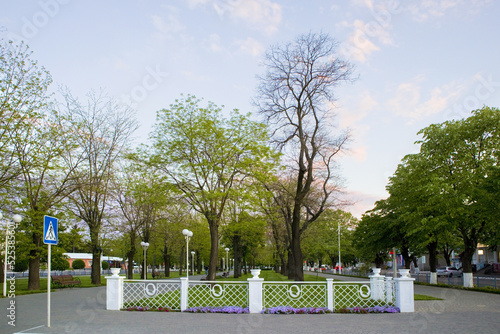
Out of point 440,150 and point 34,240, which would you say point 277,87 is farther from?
point 34,240

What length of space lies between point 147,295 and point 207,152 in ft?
35.9

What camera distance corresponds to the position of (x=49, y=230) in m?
10.4

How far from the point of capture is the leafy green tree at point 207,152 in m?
23.6

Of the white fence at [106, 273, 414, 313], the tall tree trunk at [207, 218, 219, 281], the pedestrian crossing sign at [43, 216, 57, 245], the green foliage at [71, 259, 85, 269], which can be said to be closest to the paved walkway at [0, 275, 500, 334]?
the white fence at [106, 273, 414, 313]

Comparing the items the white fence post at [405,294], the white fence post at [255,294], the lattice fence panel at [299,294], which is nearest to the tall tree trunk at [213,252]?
the lattice fence panel at [299,294]

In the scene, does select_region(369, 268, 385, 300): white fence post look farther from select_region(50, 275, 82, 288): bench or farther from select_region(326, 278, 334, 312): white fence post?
select_region(50, 275, 82, 288): bench

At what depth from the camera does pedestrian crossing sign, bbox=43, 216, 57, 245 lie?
10.3 metres

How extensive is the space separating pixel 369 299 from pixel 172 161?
14043mm

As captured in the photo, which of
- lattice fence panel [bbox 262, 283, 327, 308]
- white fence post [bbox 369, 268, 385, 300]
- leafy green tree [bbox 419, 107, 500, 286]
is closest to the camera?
lattice fence panel [bbox 262, 283, 327, 308]

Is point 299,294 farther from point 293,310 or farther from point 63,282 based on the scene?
point 63,282

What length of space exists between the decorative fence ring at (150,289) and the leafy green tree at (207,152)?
891 centimetres

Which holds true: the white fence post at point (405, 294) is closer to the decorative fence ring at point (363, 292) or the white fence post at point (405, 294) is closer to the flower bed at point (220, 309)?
the decorative fence ring at point (363, 292)

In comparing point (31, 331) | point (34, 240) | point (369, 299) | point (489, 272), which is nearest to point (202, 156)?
point (34, 240)

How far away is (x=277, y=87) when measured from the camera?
82.5 ft
